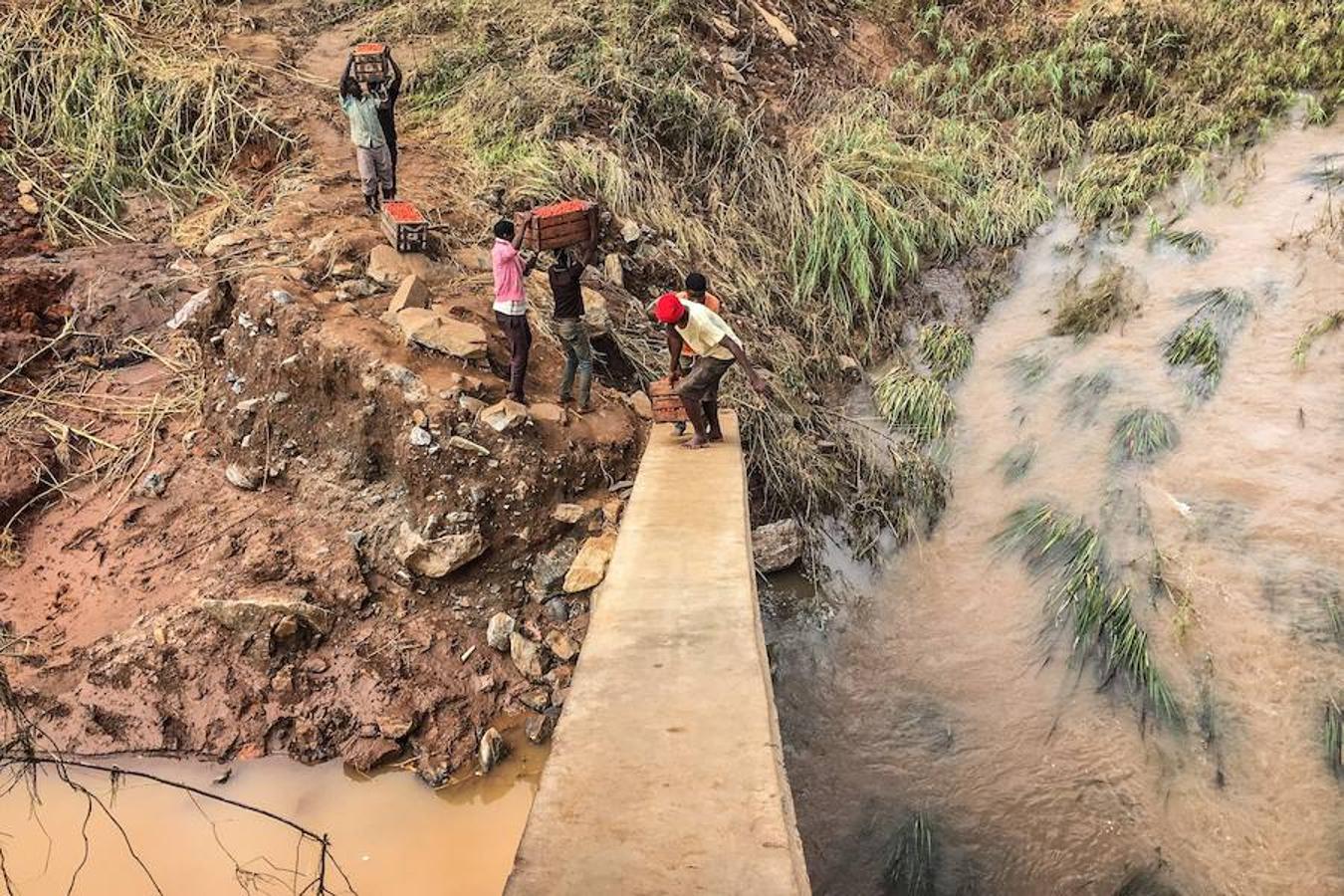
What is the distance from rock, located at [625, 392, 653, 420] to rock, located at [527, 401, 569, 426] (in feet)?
2.00

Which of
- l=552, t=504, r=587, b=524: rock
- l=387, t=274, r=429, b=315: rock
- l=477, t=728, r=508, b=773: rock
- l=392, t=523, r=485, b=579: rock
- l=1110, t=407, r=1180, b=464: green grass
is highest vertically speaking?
l=387, t=274, r=429, b=315: rock

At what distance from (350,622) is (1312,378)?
5.60 metres

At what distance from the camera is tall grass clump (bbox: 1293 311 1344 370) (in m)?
5.13

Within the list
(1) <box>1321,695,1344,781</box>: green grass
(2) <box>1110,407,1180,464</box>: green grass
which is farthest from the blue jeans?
(1) <box>1321,695,1344,781</box>: green grass

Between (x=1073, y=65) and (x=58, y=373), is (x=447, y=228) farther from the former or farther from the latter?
(x=1073, y=65)

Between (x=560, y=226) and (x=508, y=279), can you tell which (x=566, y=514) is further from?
(x=560, y=226)

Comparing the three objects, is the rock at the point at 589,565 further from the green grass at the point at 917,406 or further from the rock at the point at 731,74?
the rock at the point at 731,74

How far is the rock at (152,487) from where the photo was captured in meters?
4.48

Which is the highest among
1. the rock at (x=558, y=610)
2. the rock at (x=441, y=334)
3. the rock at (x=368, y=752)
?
the rock at (x=441, y=334)

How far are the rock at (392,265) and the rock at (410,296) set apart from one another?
20 cm

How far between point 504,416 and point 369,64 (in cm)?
284

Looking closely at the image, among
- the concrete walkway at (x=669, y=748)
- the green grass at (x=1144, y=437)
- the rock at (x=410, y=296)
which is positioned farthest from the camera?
the green grass at (x=1144, y=437)

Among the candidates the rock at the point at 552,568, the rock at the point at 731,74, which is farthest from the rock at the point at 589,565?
the rock at the point at 731,74

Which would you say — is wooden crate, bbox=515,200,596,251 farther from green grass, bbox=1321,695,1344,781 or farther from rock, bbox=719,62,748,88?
rock, bbox=719,62,748,88
